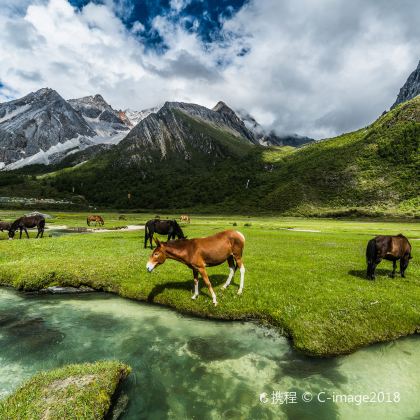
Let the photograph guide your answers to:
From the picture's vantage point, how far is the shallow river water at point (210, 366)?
9211 mm

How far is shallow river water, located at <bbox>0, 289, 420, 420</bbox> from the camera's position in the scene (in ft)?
30.2

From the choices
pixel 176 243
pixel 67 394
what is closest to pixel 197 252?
pixel 176 243

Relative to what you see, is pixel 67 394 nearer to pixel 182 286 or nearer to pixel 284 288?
pixel 182 286

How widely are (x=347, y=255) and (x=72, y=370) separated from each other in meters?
27.8

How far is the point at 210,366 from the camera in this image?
1131 centimetres

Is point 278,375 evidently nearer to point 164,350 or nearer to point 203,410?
point 203,410

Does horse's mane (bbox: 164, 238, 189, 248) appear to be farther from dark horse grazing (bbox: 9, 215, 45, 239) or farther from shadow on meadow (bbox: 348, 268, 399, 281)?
dark horse grazing (bbox: 9, 215, 45, 239)

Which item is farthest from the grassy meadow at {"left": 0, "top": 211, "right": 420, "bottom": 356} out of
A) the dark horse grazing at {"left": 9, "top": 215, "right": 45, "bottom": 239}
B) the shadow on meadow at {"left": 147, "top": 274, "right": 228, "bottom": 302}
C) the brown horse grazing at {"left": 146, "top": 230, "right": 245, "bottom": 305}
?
the dark horse grazing at {"left": 9, "top": 215, "right": 45, "bottom": 239}

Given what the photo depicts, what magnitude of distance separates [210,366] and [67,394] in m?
5.11

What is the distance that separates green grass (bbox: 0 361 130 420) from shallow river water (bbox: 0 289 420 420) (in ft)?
2.91

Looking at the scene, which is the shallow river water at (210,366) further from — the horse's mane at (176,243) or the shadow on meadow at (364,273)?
the shadow on meadow at (364,273)

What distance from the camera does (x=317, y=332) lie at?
1327 cm

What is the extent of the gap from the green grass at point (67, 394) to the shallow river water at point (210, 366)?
89 cm

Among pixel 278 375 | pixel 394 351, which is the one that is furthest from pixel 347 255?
pixel 278 375
